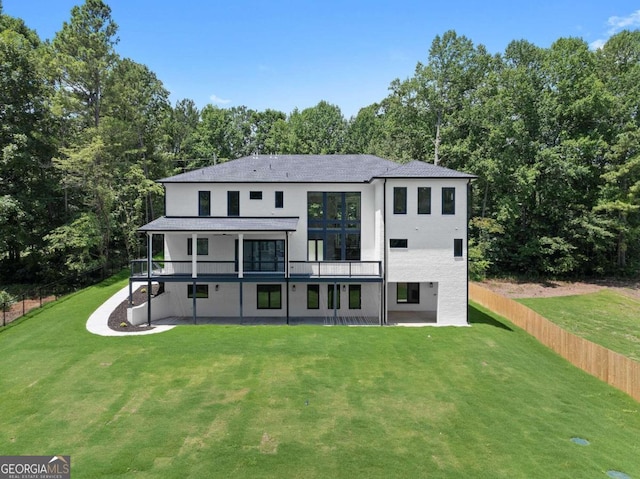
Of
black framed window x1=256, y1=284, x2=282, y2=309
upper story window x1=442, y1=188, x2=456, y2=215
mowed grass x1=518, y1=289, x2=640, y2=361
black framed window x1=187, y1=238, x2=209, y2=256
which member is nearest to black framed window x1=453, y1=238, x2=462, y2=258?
upper story window x1=442, y1=188, x2=456, y2=215

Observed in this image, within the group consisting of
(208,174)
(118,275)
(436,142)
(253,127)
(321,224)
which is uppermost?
(253,127)

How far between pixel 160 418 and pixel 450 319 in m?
14.2

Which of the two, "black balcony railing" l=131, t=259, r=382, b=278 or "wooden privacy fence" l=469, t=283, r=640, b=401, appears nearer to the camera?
"wooden privacy fence" l=469, t=283, r=640, b=401

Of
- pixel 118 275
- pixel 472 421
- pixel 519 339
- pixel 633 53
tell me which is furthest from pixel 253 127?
pixel 472 421

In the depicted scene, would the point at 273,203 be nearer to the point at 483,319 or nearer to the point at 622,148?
the point at 483,319

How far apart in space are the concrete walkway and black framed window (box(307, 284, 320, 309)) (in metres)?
7.14

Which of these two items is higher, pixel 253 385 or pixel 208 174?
pixel 208 174

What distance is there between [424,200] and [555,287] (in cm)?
2047

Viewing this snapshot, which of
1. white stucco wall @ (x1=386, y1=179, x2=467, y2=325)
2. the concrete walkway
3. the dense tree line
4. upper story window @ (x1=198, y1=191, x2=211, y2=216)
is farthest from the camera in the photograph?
the dense tree line

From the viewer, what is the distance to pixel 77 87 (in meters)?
28.6

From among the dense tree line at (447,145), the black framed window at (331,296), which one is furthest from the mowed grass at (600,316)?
the black framed window at (331,296)

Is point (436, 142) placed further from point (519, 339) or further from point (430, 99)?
point (519, 339)

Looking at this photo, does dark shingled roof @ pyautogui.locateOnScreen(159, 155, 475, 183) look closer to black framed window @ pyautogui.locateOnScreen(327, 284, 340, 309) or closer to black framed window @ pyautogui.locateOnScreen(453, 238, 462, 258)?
black framed window @ pyautogui.locateOnScreen(453, 238, 462, 258)

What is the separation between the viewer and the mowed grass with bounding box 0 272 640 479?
8977 mm
